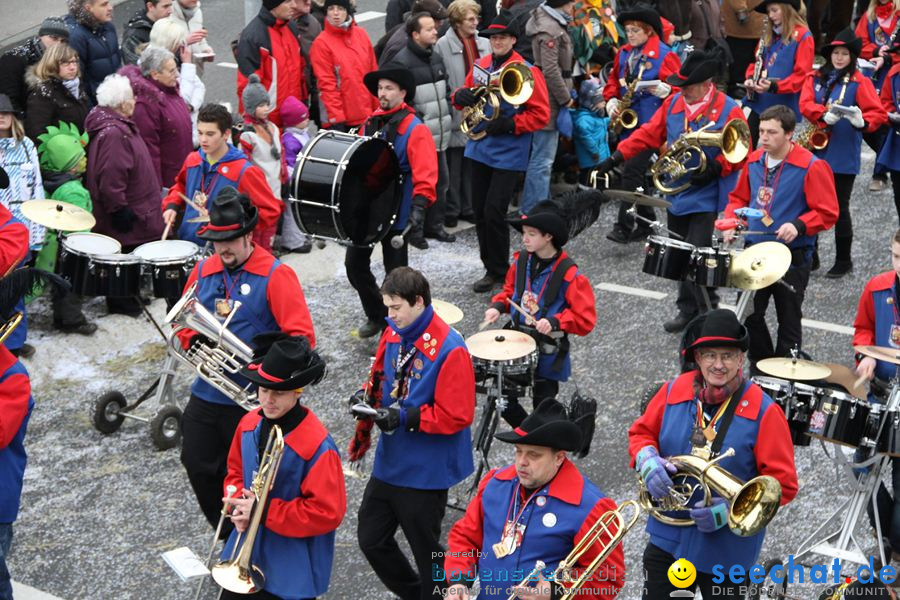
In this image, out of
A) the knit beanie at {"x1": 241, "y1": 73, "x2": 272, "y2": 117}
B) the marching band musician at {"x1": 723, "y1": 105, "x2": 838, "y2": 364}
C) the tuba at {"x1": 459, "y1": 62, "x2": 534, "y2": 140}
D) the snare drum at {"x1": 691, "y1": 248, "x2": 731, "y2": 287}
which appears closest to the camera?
the snare drum at {"x1": 691, "y1": 248, "x2": 731, "y2": 287}

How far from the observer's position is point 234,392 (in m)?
7.53

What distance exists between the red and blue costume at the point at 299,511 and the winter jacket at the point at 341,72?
6.61 metres

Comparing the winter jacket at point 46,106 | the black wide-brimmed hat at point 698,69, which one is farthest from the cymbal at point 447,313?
the winter jacket at point 46,106

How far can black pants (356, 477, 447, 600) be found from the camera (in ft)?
23.4

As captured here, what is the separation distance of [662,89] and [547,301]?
14.6 ft

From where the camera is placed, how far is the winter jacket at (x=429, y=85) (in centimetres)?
1241

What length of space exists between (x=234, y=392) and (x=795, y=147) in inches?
178

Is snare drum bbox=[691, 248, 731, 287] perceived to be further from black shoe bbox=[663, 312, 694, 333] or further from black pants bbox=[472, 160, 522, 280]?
black pants bbox=[472, 160, 522, 280]

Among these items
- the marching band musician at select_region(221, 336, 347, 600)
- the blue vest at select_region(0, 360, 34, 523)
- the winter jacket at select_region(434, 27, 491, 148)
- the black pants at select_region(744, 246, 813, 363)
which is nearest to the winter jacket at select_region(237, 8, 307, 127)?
the winter jacket at select_region(434, 27, 491, 148)

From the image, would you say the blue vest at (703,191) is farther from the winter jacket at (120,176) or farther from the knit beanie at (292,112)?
the winter jacket at (120,176)

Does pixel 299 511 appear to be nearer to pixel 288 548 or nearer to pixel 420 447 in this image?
pixel 288 548

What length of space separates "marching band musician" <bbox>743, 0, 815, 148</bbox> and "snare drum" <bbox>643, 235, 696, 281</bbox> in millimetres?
4534

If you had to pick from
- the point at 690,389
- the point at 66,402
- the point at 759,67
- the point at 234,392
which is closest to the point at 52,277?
the point at 234,392

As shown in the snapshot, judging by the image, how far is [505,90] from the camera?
460 inches
